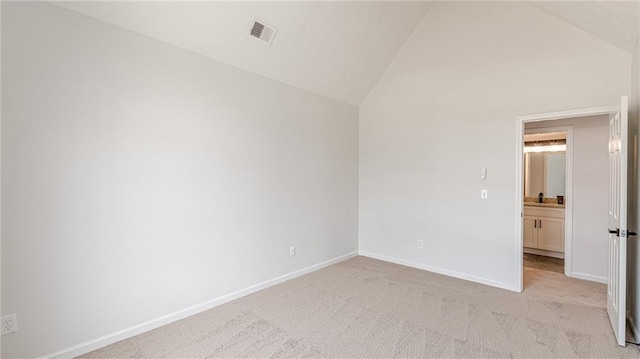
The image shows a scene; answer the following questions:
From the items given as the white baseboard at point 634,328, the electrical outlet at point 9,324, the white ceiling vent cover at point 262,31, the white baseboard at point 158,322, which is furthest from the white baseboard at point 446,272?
the electrical outlet at point 9,324

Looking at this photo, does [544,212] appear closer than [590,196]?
No

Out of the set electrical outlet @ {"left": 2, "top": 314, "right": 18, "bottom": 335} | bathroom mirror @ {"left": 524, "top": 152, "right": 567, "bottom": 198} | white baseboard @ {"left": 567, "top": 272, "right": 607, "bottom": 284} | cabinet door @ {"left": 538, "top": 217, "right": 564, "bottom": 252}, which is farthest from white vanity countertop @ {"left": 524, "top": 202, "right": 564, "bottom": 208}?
electrical outlet @ {"left": 2, "top": 314, "right": 18, "bottom": 335}

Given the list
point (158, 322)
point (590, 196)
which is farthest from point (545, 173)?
point (158, 322)

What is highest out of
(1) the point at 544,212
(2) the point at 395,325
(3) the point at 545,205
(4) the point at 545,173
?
(4) the point at 545,173

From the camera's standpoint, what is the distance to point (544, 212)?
476 centimetres

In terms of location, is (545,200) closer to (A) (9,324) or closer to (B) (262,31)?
(B) (262,31)

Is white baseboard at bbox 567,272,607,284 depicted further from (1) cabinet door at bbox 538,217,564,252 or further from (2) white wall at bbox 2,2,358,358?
(2) white wall at bbox 2,2,358,358

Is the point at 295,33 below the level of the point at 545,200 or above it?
above

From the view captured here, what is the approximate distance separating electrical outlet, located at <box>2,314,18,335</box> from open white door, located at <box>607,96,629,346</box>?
4.21 metres

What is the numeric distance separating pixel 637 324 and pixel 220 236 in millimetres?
3584

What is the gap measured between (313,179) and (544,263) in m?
3.71

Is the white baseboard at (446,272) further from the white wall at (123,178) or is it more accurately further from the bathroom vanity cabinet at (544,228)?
the bathroom vanity cabinet at (544,228)

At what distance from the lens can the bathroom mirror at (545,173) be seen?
16.5 ft

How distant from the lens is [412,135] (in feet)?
13.8
